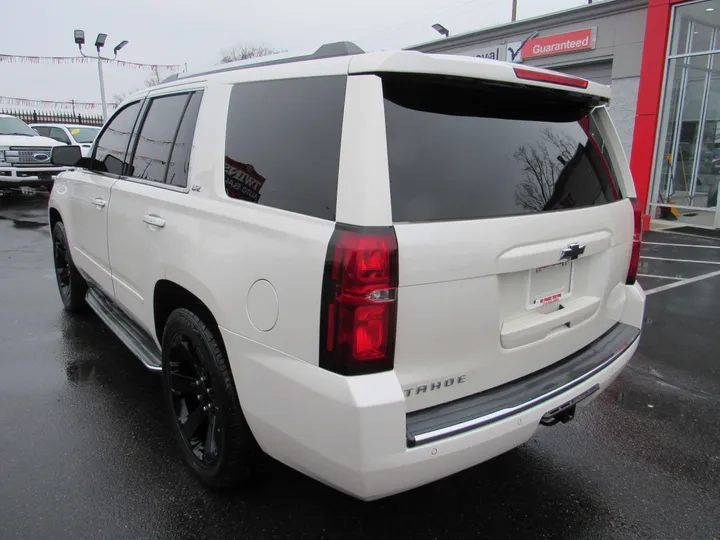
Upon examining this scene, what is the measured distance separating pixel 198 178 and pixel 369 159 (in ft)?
3.65

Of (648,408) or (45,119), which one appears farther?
(45,119)

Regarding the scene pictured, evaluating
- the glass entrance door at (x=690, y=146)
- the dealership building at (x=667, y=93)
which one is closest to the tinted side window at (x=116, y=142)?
the dealership building at (x=667, y=93)

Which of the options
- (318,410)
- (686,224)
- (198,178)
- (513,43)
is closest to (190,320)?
(198,178)

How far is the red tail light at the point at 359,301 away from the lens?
1.79 metres

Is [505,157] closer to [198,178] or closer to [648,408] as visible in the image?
[198,178]

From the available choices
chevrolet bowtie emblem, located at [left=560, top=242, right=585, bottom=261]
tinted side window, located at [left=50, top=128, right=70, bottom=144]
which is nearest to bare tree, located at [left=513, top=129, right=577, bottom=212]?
chevrolet bowtie emblem, located at [left=560, top=242, right=585, bottom=261]

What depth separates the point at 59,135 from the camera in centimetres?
1755

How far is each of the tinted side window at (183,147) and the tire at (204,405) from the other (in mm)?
720

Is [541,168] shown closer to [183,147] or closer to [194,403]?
[183,147]

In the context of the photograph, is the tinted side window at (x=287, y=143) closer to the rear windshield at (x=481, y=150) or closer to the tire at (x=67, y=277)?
the rear windshield at (x=481, y=150)

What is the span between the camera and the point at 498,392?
219 centimetres

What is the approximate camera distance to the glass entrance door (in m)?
11.4

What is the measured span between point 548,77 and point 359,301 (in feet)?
4.40

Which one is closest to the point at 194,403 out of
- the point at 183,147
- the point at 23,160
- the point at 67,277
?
the point at 183,147
